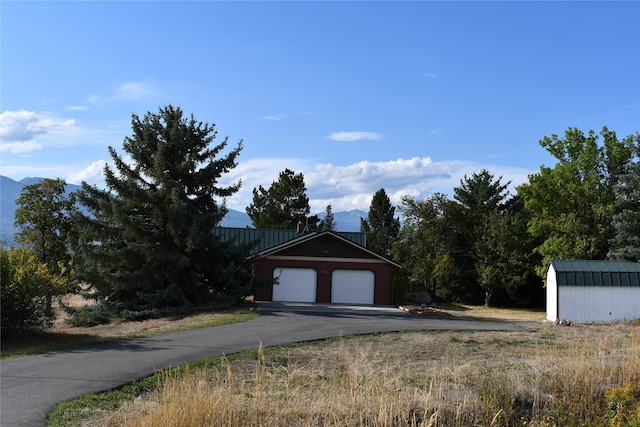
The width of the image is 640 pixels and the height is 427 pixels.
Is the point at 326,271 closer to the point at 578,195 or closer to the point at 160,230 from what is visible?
the point at 160,230

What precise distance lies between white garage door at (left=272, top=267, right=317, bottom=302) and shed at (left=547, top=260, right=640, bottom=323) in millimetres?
13383

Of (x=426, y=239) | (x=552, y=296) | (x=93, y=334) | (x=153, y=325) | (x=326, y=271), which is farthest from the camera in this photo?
(x=426, y=239)

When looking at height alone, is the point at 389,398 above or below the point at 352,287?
below

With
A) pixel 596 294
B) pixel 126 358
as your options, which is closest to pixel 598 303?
pixel 596 294

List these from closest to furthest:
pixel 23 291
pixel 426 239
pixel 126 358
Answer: pixel 126 358 → pixel 23 291 → pixel 426 239

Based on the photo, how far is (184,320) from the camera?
22.4 metres

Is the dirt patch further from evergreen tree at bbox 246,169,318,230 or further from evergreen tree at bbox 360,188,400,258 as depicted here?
evergreen tree at bbox 360,188,400,258

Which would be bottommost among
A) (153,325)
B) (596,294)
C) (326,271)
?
(153,325)

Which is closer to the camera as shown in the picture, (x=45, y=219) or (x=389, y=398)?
(x=389, y=398)

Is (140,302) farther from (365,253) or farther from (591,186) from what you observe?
(591,186)

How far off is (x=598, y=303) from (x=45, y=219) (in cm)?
2870

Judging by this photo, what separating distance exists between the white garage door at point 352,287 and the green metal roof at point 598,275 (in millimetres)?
11237

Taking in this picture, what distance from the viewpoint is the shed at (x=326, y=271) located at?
3400 cm

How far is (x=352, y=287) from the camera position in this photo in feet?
113
